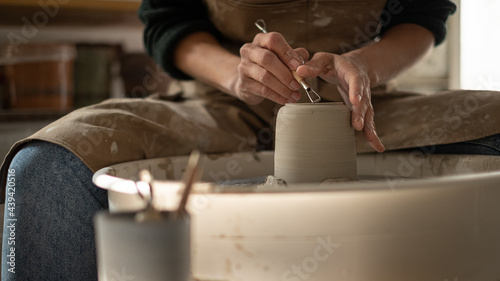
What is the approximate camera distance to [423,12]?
1.15m

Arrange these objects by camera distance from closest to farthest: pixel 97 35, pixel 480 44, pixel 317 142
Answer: pixel 317 142
pixel 97 35
pixel 480 44

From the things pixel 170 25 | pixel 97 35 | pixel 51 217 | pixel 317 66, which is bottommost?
pixel 51 217

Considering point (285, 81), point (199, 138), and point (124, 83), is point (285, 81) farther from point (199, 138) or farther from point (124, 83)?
point (124, 83)

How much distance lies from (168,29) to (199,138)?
30 centimetres

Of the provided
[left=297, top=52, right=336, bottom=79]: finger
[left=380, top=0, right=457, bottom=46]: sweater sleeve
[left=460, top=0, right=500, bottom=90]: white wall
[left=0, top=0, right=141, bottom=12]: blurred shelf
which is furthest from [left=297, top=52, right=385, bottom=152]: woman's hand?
[left=460, top=0, right=500, bottom=90]: white wall

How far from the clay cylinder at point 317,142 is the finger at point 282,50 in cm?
8

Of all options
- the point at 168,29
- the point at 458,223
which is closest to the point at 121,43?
the point at 168,29

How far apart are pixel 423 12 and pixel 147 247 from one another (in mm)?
916

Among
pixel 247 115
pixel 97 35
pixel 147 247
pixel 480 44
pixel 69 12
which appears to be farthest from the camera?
pixel 480 44

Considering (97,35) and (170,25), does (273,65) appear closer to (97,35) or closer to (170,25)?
(170,25)

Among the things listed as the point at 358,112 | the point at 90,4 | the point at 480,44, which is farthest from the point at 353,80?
the point at 480,44

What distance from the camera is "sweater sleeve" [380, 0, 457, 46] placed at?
113 cm

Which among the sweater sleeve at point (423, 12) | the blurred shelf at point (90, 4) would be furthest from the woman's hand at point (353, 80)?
the blurred shelf at point (90, 4)

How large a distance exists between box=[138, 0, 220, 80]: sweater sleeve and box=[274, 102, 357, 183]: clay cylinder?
47 centimetres
